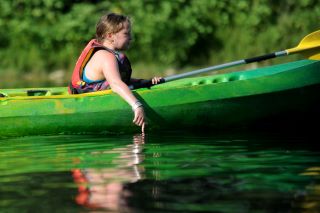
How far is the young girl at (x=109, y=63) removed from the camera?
7230mm

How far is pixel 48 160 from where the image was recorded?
6145 millimetres

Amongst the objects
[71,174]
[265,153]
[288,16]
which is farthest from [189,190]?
[288,16]

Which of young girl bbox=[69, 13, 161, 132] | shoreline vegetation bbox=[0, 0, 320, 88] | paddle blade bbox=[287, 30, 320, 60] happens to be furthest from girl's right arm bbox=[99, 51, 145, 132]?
shoreline vegetation bbox=[0, 0, 320, 88]

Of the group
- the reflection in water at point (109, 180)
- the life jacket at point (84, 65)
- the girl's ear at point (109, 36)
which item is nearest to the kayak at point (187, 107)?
the life jacket at point (84, 65)

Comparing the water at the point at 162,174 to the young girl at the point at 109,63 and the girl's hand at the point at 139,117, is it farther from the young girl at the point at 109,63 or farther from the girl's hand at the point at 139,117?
the young girl at the point at 109,63

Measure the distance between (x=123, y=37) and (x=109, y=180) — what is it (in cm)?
238

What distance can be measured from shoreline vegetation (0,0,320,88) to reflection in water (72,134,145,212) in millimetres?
7020

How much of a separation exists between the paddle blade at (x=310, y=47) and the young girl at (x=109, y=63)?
3.98 feet

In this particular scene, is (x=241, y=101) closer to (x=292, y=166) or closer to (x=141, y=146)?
(x=141, y=146)

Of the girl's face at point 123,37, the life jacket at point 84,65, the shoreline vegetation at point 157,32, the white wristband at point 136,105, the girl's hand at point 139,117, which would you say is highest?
the shoreline vegetation at point 157,32

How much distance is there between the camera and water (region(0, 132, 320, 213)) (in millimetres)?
4570

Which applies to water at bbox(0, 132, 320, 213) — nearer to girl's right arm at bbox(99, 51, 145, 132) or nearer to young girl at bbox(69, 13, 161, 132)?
girl's right arm at bbox(99, 51, 145, 132)

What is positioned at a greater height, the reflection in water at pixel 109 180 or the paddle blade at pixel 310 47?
the paddle blade at pixel 310 47

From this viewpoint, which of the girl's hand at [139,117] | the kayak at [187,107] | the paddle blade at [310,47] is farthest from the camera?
the paddle blade at [310,47]
